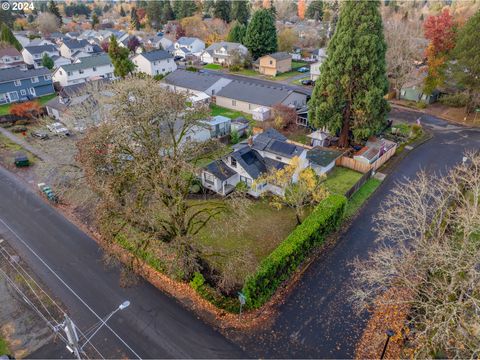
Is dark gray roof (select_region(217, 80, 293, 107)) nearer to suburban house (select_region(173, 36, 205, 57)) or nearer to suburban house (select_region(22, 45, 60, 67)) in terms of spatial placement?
suburban house (select_region(173, 36, 205, 57))

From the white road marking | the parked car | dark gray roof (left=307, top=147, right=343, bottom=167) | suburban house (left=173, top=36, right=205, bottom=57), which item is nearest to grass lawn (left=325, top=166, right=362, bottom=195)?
dark gray roof (left=307, top=147, right=343, bottom=167)

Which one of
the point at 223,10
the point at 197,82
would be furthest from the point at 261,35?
the point at 223,10

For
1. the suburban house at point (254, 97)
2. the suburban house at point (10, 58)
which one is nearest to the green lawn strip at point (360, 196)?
the suburban house at point (254, 97)

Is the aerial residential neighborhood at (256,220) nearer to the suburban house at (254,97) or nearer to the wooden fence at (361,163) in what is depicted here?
the wooden fence at (361,163)

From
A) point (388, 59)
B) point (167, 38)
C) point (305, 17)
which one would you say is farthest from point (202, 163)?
point (305, 17)

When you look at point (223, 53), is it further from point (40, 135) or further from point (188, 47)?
point (40, 135)
